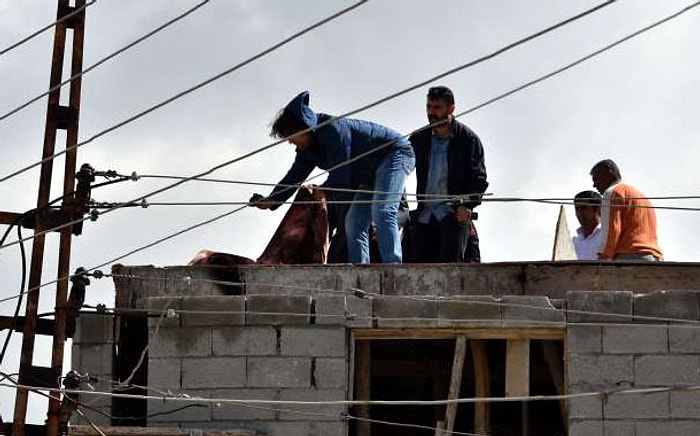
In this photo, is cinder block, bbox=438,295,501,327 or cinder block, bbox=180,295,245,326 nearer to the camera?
cinder block, bbox=438,295,501,327

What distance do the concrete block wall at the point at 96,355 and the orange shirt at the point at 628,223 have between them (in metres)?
3.63

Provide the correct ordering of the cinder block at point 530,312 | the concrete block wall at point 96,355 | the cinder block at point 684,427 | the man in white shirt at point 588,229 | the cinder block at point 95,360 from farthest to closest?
1. the man in white shirt at point 588,229
2. the cinder block at point 95,360
3. the concrete block wall at point 96,355
4. the cinder block at point 530,312
5. the cinder block at point 684,427

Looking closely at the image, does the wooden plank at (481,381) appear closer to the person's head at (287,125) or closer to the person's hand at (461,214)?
the person's hand at (461,214)

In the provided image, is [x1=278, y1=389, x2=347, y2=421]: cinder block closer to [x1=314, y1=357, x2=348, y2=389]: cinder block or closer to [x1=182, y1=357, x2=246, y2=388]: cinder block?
[x1=314, y1=357, x2=348, y2=389]: cinder block

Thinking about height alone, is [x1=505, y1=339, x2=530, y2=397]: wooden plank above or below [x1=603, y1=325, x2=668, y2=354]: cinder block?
below

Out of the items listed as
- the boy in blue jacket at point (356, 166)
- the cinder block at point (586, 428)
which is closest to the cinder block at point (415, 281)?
the boy in blue jacket at point (356, 166)

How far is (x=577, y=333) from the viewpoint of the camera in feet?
50.9

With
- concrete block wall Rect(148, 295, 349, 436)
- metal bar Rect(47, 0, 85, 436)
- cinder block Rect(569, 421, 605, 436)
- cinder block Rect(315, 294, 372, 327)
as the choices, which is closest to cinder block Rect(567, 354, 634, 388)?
cinder block Rect(569, 421, 605, 436)

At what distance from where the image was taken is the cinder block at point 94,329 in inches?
634

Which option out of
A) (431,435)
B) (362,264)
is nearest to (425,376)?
(431,435)

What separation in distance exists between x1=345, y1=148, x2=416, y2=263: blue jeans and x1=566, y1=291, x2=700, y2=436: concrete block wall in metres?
1.80

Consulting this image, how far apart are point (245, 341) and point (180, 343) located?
0.46 metres

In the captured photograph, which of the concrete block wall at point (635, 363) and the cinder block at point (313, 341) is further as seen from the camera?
the cinder block at point (313, 341)

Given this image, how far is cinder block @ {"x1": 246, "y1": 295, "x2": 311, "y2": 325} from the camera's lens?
1568 centimetres
